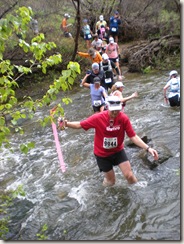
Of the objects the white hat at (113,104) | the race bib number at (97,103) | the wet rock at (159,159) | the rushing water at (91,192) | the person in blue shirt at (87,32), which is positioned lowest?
the rushing water at (91,192)

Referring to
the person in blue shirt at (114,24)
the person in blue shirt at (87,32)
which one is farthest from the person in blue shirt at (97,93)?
the person in blue shirt at (114,24)

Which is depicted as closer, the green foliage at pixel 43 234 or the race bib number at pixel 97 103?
the green foliage at pixel 43 234

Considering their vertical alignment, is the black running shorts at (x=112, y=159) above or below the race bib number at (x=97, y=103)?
below

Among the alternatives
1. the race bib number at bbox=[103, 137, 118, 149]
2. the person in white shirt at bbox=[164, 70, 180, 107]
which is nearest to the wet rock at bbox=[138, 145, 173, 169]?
the race bib number at bbox=[103, 137, 118, 149]

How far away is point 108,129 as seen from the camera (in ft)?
18.3

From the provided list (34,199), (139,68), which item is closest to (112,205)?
(34,199)

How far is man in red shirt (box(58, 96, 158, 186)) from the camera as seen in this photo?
18.0 ft

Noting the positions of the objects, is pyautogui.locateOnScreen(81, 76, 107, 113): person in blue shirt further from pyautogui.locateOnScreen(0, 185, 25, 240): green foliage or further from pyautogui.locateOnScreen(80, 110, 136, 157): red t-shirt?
pyautogui.locateOnScreen(0, 185, 25, 240): green foliage

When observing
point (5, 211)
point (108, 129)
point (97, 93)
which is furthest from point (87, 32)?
point (5, 211)

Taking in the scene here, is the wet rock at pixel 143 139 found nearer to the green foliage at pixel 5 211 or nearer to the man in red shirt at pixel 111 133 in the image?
the man in red shirt at pixel 111 133

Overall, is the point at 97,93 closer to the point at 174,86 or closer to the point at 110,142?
the point at 174,86

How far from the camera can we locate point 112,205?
19.4 feet

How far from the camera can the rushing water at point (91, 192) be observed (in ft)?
17.2

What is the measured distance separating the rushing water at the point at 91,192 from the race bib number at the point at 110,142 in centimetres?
106
